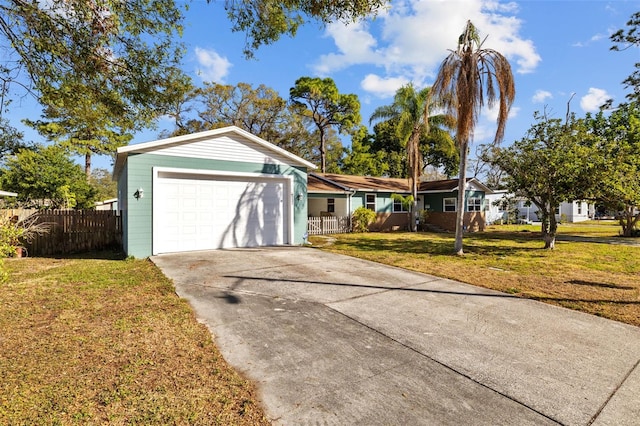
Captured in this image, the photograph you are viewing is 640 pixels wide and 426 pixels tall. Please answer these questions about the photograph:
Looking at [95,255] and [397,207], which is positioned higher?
[397,207]

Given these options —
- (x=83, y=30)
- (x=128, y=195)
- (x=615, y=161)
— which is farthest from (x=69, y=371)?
(x=615, y=161)

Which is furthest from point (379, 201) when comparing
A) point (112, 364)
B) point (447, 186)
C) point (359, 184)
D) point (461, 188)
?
point (112, 364)

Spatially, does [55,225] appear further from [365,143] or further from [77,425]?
[365,143]

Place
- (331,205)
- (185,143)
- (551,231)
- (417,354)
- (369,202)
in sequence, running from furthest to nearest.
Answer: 1. (331,205)
2. (369,202)
3. (551,231)
4. (185,143)
5. (417,354)

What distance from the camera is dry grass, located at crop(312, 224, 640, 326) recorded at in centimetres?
582

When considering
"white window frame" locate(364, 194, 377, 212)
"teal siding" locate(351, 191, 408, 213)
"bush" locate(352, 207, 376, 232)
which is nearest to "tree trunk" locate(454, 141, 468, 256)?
"bush" locate(352, 207, 376, 232)

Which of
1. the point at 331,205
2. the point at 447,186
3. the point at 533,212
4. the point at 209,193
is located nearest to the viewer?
the point at 209,193

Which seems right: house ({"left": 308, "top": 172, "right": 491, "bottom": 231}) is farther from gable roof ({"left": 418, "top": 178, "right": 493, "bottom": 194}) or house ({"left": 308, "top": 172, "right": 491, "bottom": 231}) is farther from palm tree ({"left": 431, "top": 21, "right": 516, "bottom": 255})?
palm tree ({"left": 431, "top": 21, "right": 516, "bottom": 255})

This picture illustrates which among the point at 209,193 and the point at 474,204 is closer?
the point at 209,193

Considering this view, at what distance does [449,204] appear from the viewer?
21.7m

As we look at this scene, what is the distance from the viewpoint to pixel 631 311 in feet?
16.9

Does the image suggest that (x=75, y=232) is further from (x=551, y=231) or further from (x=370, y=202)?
(x=551, y=231)

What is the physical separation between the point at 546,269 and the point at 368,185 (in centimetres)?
1315

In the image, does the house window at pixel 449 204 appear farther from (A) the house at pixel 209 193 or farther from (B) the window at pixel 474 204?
(A) the house at pixel 209 193
